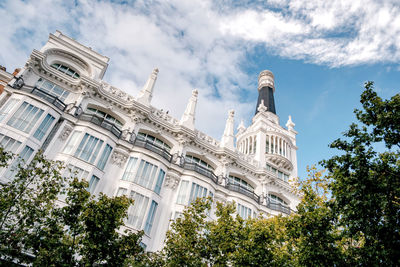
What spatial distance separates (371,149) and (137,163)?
18.0 metres

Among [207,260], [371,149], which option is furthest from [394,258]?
[207,260]

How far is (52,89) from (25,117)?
5047mm

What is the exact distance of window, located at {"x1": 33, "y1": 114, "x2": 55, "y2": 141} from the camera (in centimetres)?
2173

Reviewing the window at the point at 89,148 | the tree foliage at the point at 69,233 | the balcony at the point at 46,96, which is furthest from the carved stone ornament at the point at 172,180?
the tree foliage at the point at 69,233

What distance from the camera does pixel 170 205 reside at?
989 inches

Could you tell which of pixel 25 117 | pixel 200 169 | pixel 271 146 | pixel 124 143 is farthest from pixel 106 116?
pixel 271 146

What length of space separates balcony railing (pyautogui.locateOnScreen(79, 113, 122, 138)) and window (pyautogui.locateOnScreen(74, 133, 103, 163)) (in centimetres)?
149

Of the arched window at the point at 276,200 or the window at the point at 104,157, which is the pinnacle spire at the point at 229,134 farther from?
the window at the point at 104,157

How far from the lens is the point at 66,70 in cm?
2834

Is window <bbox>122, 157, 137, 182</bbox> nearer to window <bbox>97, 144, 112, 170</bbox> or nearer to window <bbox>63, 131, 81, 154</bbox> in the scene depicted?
window <bbox>97, 144, 112, 170</bbox>

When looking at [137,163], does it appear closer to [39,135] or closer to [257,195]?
[39,135]

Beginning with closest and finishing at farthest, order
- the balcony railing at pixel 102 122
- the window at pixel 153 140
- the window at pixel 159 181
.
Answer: the window at pixel 159 181, the balcony railing at pixel 102 122, the window at pixel 153 140

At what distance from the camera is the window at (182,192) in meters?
25.4

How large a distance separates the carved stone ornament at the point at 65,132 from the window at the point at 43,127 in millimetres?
1159
